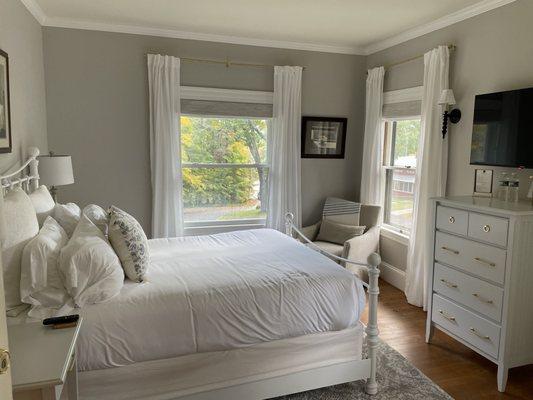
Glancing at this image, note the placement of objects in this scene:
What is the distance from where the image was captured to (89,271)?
1.96m

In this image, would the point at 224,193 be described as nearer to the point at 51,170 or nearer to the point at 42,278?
the point at 51,170

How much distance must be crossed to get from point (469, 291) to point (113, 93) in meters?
3.62

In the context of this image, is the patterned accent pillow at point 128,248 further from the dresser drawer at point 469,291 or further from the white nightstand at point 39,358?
the dresser drawer at point 469,291

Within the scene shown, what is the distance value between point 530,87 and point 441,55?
899 mm

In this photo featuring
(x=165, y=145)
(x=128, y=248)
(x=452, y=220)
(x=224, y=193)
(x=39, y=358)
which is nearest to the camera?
(x=39, y=358)

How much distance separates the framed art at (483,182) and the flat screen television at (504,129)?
8cm

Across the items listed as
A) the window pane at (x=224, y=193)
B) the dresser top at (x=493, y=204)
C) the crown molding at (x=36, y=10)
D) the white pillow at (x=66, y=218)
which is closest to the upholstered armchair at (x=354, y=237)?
the window pane at (x=224, y=193)

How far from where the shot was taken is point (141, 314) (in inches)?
79.1

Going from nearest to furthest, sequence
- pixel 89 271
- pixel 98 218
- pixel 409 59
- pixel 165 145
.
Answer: pixel 89 271, pixel 98 218, pixel 409 59, pixel 165 145

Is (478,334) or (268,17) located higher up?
(268,17)

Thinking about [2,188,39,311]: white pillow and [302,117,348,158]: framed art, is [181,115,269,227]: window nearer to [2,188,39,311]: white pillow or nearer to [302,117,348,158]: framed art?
[302,117,348,158]: framed art

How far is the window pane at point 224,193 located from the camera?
14.7 feet

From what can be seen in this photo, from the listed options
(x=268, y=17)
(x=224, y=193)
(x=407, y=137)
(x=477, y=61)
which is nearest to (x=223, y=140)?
(x=224, y=193)

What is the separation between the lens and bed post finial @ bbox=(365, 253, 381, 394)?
7.70ft
